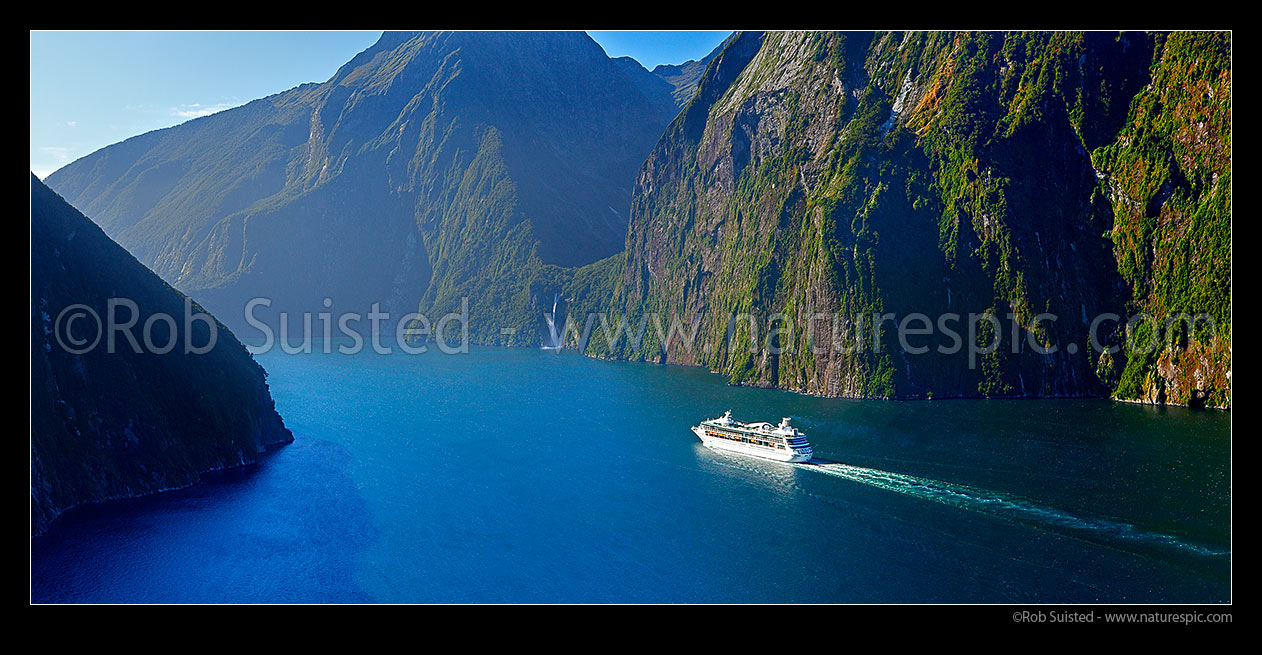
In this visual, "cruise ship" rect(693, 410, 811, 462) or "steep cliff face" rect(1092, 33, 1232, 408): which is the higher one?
"steep cliff face" rect(1092, 33, 1232, 408)

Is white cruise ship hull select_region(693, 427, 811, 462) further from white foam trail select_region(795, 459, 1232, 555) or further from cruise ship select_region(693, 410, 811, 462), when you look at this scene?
white foam trail select_region(795, 459, 1232, 555)

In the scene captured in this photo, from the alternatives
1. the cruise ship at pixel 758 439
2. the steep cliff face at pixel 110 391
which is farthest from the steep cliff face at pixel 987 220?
the steep cliff face at pixel 110 391

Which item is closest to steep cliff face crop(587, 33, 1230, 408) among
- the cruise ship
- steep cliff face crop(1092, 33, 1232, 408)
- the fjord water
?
steep cliff face crop(1092, 33, 1232, 408)

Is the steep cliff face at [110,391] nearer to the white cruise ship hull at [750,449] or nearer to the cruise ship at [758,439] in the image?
the white cruise ship hull at [750,449]

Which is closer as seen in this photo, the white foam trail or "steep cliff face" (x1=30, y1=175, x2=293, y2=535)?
the white foam trail

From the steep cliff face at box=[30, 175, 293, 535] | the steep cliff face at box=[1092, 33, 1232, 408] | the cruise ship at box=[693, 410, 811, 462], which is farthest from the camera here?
the steep cliff face at box=[1092, 33, 1232, 408]

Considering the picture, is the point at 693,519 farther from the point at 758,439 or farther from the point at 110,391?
the point at 110,391

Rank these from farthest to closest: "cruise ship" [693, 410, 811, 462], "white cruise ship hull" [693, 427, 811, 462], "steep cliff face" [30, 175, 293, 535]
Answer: "cruise ship" [693, 410, 811, 462] → "white cruise ship hull" [693, 427, 811, 462] → "steep cliff face" [30, 175, 293, 535]

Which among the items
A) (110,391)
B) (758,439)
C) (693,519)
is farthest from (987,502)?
(110,391)
